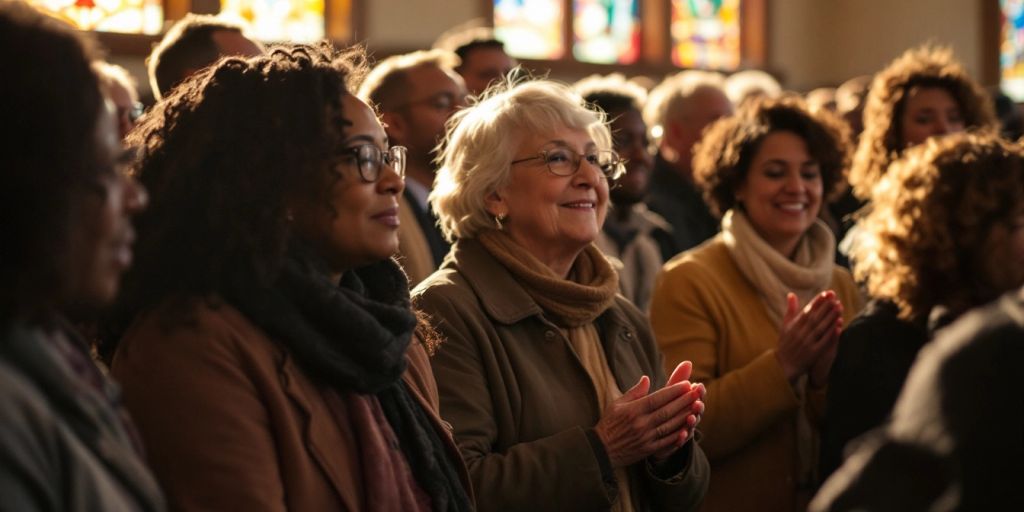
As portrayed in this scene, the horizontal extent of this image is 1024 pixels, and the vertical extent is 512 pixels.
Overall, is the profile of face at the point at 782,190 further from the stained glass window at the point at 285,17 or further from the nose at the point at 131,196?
the stained glass window at the point at 285,17

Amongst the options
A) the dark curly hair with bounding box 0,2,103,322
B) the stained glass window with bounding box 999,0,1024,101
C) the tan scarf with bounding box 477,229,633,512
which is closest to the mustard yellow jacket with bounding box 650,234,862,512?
the tan scarf with bounding box 477,229,633,512

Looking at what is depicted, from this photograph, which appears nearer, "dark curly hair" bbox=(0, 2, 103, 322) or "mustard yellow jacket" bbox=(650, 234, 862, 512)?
"dark curly hair" bbox=(0, 2, 103, 322)

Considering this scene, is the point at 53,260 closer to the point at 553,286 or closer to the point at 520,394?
the point at 520,394

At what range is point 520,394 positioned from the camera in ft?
9.86

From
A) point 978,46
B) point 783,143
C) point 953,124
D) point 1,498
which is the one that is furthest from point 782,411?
point 978,46

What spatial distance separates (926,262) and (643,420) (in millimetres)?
795

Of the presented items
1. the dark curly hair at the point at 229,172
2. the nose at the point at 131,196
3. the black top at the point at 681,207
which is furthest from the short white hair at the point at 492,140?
the black top at the point at 681,207

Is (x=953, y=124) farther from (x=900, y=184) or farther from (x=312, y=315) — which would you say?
(x=312, y=315)

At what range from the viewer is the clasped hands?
293 centimetres

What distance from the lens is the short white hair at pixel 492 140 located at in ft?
10.7

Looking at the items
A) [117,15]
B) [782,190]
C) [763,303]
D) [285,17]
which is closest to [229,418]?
[763,303]

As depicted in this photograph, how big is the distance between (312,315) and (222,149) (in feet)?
0.96

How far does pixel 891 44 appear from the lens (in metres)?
13.2

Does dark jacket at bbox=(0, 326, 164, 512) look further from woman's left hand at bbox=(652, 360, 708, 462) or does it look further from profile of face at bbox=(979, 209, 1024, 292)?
Result: profile of face at bbox=(979, 209, 1024, 292)
